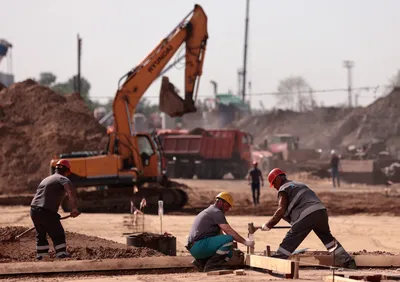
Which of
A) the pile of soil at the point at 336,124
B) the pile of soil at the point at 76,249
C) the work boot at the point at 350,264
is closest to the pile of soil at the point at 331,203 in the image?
the pile of soil at the point at 76,249

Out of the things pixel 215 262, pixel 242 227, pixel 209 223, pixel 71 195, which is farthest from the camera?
pixel 242 227

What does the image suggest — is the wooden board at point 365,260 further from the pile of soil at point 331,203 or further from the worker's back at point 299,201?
the pile of soil at point 331,203

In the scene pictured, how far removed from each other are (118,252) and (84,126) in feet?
92.1

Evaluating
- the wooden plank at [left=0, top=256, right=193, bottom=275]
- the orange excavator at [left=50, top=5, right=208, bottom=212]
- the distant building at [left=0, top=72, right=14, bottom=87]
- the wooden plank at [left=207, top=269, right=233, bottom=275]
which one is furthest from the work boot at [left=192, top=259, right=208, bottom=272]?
the distant building at [left=0, top=72, right=14, bottom=87]

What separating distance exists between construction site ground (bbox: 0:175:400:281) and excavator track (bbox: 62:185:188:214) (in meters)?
0.96

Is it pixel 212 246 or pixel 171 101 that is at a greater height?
pixel 171 101

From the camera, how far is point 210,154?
51562 mm

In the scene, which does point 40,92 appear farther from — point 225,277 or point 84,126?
point 225,277

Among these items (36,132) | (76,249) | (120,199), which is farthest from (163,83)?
(36,132)

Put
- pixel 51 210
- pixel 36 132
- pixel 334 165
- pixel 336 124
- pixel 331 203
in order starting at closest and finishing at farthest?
1. pixel 51 210
2. pixel 331 203
3. pixel 334 165
4. pixel 36 132
5. pixel 336 124

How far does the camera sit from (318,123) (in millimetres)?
94625

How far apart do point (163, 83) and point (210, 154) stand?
73.9 ft

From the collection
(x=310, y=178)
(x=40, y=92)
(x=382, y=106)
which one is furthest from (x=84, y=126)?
(x=382, y=106)

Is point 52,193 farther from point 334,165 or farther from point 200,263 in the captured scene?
point 334,165
